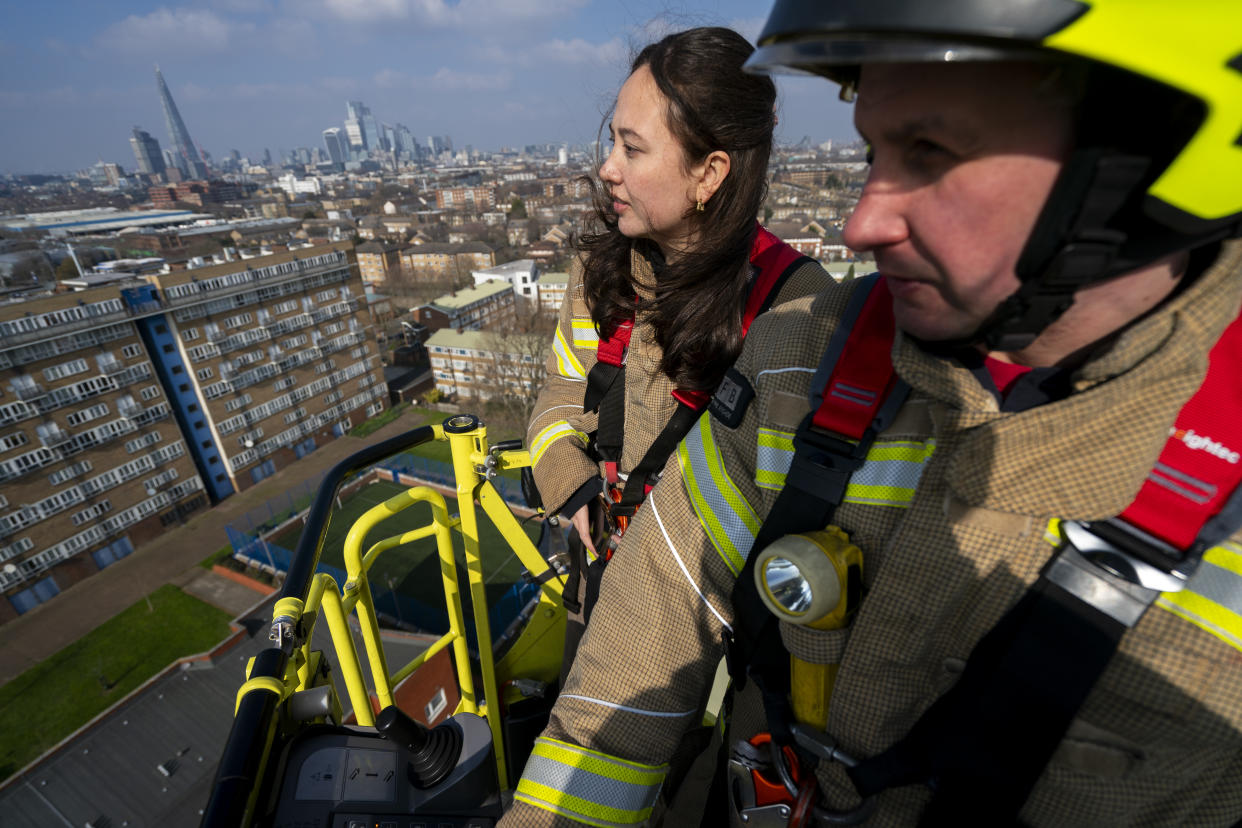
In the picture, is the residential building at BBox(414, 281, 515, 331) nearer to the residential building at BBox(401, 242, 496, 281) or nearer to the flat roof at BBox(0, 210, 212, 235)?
the residential building at BBox(401, 242, 496, 281)

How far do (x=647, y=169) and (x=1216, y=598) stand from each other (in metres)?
1.90

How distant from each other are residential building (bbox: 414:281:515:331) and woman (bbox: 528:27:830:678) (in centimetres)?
3424

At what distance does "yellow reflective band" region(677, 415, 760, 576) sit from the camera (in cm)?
131

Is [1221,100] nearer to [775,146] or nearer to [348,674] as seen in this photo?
[775,146]

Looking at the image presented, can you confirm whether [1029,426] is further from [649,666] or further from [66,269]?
[66,269]

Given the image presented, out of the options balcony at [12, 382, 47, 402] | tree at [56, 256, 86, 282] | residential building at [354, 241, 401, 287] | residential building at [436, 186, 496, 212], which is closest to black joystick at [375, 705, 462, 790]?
balcony at [12, 382, 47, 402]

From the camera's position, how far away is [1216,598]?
86 cm

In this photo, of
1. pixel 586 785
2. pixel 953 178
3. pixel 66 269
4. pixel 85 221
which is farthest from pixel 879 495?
pixel 85 221

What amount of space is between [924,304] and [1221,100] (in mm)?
427

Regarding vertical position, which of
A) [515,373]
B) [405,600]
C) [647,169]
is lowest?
[405,600]

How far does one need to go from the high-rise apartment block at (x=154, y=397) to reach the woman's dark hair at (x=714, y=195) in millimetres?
23330

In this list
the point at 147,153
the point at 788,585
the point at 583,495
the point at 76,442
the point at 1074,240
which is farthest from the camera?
the point at 147,153

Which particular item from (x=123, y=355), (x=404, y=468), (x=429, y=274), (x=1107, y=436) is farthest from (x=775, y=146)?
(x=429, y=274)

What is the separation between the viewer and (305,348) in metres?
26.1
